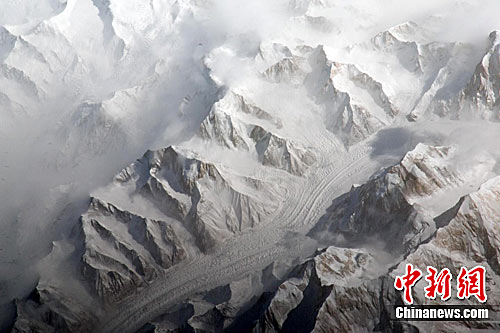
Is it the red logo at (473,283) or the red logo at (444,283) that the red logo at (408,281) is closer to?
the red logo at (444,283)

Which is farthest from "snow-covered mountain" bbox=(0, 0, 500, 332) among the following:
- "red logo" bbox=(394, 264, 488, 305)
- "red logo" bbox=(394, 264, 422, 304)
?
"red logo" bbox=(394, 264, 488, 305)

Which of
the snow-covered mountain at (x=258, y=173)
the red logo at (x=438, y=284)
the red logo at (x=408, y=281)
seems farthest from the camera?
the snow-covered mountain at (x=258, y=173)

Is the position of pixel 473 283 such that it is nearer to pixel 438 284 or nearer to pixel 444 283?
pixel 444 283

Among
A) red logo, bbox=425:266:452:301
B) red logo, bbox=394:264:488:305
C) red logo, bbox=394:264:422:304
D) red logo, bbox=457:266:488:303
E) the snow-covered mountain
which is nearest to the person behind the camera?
red logo, bbox=394:264:422:304

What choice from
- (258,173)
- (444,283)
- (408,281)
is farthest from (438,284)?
(258,173)

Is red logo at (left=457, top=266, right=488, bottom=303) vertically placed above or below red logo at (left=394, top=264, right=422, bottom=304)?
below

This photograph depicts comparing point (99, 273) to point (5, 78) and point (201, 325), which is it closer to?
point (201, 325)

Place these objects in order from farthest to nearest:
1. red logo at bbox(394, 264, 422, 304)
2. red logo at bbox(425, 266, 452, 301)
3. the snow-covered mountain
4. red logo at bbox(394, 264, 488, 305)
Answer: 1. the snow-covered mountain
2. red logo at bbox(425, 266, 452, 301)
3. red logo at bbox(394, 264, 488, 305)
4. red logo at bbox(394, 264, 422, 304)

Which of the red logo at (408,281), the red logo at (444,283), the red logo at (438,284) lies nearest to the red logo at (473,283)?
the red logo at (444,283)

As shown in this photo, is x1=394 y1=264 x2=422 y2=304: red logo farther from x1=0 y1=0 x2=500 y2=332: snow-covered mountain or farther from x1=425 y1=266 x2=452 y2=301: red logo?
x1=425 y1=266 x2=452 y2=301: red logo
